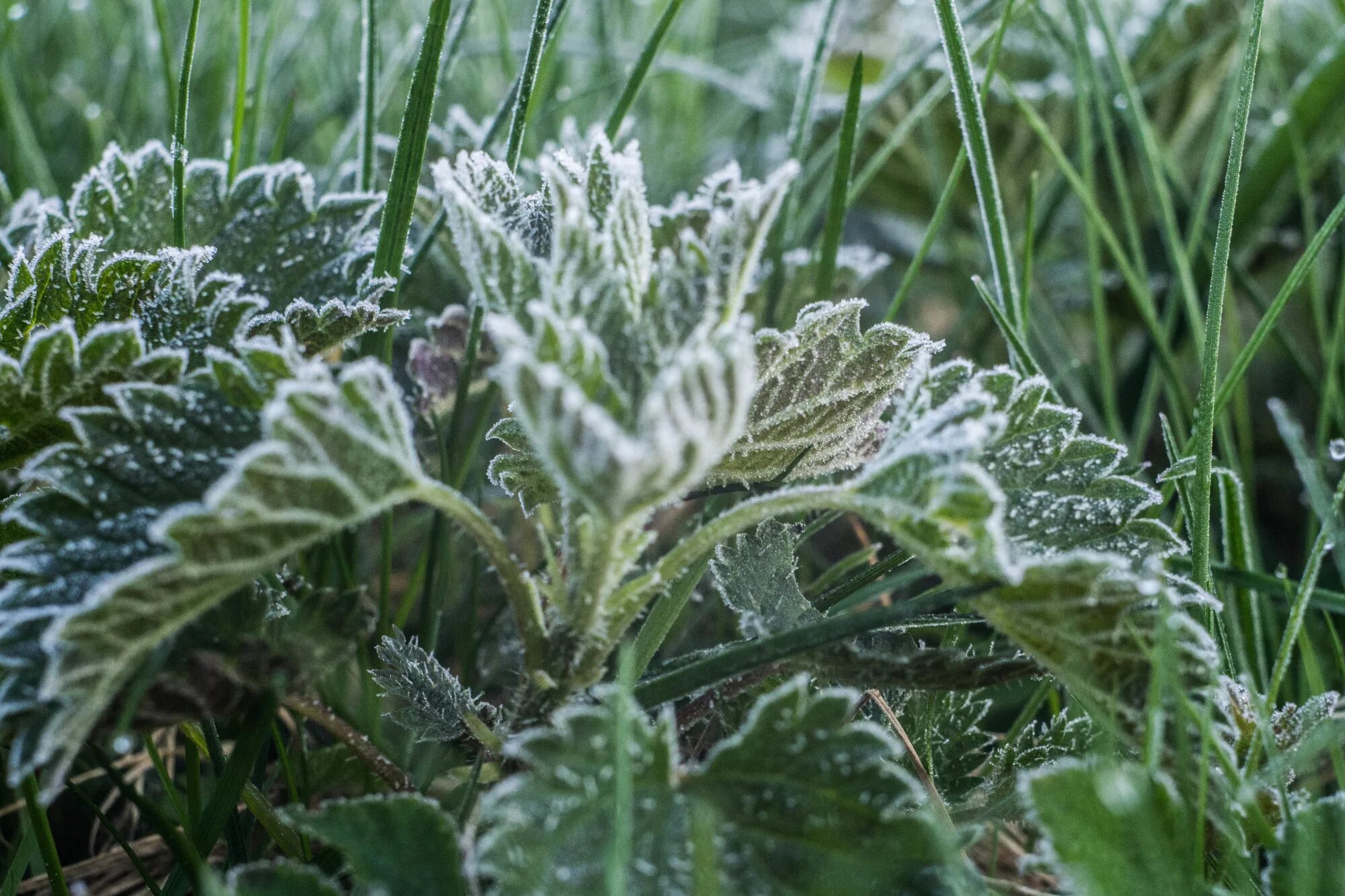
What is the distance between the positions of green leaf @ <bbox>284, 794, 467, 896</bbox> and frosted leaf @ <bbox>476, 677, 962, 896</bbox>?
35 mm

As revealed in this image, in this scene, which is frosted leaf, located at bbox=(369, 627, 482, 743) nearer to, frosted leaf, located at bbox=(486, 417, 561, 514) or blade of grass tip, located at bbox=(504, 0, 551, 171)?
frosted leaf, located at bbox=(486, 417, 561, 514)

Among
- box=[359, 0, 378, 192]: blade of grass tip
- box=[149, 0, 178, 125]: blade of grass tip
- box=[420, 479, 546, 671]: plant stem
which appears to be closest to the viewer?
box=[420, 479, 546, 671]: plant stem

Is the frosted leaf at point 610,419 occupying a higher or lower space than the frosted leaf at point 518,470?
lower

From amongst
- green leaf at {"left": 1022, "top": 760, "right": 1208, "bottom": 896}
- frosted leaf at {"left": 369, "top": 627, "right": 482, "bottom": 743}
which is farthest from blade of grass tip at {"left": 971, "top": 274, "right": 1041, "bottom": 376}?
frosted leaf at {"left": 369, "top": 627, "right": 482, "bottom": 743}

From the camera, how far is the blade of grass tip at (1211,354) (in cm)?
69

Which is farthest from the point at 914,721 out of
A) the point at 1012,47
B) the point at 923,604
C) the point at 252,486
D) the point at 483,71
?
the point at 483,71

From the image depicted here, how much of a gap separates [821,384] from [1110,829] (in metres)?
0.31

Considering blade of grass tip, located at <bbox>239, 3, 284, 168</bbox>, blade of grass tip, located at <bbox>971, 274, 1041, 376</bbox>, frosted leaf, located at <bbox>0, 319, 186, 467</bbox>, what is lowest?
frosted leaf, located at <bbox>0, 319, 186, 467</bbox>

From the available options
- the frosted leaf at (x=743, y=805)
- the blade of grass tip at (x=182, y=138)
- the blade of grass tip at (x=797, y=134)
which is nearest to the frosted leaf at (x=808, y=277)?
the blade of grass tip at (x=797, y=134)

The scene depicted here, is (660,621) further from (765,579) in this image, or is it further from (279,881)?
(279,881)

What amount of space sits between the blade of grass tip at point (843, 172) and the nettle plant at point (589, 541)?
0.24 meters

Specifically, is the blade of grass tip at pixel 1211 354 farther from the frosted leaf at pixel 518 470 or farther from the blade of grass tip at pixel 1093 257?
the frosted leaf at pixel 518 470

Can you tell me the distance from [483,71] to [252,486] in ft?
5.59

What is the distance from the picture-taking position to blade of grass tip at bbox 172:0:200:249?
2.44 feet
